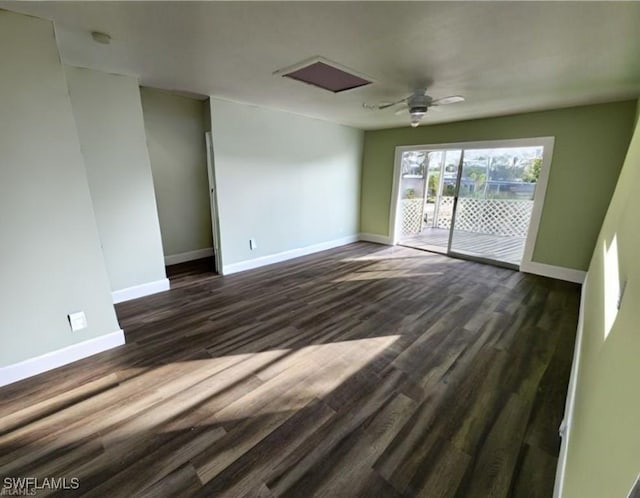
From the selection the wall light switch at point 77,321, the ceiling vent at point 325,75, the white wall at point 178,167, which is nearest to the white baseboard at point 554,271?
the ceiling vent at point 325,75

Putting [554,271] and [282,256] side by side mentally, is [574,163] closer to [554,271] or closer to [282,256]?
[554,271]

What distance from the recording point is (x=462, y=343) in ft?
Answer: 8.36

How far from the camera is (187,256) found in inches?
196

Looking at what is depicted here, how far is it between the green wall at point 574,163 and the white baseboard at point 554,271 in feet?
0.20

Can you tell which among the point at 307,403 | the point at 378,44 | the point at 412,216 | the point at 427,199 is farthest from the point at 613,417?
the point at 427,199

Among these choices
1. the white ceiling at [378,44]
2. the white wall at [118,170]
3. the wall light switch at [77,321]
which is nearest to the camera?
the white ceiling at [378,44]

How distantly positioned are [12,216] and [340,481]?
8.68 ft

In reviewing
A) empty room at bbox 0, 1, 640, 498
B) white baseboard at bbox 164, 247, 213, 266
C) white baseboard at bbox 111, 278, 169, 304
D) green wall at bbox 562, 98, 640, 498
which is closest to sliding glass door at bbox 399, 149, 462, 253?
empty room at bbox 0, 1, 640, 498

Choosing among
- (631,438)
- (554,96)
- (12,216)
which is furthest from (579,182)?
(12,216)

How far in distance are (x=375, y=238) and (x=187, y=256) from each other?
3841mm

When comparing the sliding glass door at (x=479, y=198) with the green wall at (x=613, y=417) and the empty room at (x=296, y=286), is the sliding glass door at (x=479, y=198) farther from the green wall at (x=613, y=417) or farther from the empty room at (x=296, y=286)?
the green wall at (x=613, y=417)

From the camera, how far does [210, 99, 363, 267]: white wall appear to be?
3.99 m

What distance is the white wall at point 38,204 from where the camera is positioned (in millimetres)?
1862

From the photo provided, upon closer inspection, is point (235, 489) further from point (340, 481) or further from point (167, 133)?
point (167, 133)
